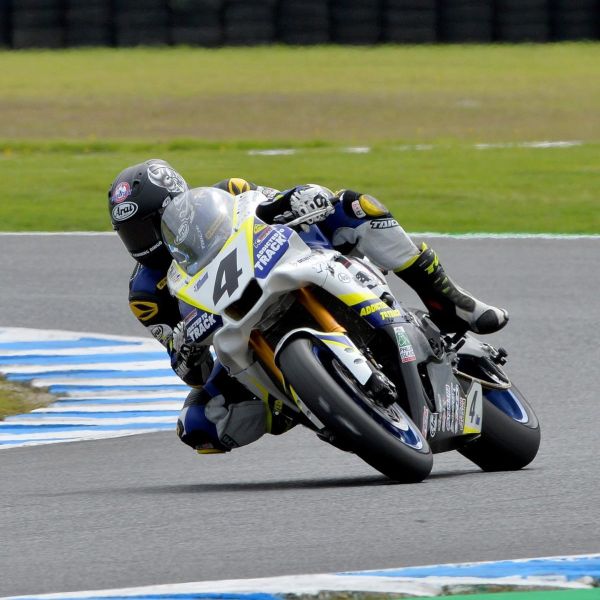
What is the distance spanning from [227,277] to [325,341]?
0.43 m

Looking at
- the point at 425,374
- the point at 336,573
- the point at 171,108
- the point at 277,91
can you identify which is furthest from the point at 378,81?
the point at 336,573

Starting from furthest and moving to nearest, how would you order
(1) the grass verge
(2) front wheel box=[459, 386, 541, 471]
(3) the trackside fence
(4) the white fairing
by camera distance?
(3) the trackside fence
(1) the grass verge
(2) front wheel box=[459, 386, 541, 471]
(4) the white fairing

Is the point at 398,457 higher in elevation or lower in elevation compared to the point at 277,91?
higher

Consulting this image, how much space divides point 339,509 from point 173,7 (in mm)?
22931

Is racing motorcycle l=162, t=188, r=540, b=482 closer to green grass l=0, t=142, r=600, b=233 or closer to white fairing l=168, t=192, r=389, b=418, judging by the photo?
white fairing l=168, t=192, r=389, b=418

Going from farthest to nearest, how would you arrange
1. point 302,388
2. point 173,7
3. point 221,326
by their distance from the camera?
point 173,7 → point 221,326 → point 302,388

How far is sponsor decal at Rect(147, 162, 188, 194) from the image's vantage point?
223 inches

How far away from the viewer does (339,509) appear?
14.5ft

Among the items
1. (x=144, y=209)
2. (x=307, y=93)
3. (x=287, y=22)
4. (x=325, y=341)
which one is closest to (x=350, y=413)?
(x=325, y=341)

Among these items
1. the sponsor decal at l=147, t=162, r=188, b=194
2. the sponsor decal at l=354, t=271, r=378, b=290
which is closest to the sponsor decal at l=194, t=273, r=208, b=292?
the sponsor decal at l=354, t=271, r=378, b=290

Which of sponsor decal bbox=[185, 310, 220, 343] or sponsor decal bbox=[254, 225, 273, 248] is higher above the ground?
sponsor decal bbox=[254, 225, 273, 248]

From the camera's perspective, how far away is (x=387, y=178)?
48.1 feet

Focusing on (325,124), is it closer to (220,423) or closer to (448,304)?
(448,304)

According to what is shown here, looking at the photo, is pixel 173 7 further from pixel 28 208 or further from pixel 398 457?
pixel 398 457
